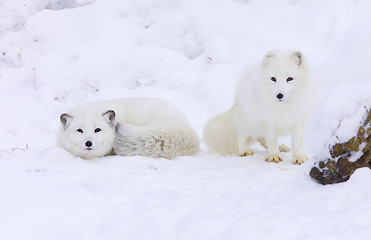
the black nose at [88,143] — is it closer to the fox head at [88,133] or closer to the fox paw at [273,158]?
the fox head at [88,133]

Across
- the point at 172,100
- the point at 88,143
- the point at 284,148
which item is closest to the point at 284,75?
the point at 284,148

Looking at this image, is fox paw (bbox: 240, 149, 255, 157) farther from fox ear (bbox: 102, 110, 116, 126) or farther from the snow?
fox ear (bbox: 102, 110, 116, 126)

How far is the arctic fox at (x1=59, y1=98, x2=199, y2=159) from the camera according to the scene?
478 centimetres

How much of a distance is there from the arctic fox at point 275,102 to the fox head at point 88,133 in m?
1.17

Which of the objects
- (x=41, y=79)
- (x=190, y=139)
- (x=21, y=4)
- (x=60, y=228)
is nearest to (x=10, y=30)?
(x=21, y=4)

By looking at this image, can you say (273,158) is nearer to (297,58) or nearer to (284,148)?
(284,148)

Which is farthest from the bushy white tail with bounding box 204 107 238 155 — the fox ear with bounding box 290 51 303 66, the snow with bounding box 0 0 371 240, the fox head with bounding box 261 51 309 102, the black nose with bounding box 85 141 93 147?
the black nose with bounding box 85 141 93 147

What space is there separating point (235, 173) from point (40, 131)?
3243 mm

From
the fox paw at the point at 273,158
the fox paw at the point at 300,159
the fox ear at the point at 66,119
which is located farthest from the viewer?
the fox ear at the point at 66,119

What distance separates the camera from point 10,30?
8.41 meters

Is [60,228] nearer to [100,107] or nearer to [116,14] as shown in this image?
[100,107]

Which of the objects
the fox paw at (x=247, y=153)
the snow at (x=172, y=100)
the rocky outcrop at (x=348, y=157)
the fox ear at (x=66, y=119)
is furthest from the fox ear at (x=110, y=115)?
the rocky outcrop at (x=348, y=157)

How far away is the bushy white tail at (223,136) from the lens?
201 inches

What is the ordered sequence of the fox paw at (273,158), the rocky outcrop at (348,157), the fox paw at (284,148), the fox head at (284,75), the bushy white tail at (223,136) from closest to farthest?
1. the rocky outcrop at (348,157)
2. the fox head at (284,75)
3. the fox paw at (273,158)
4. the bushy white tail at (223,136)
5. the fox paw at (284,148)
